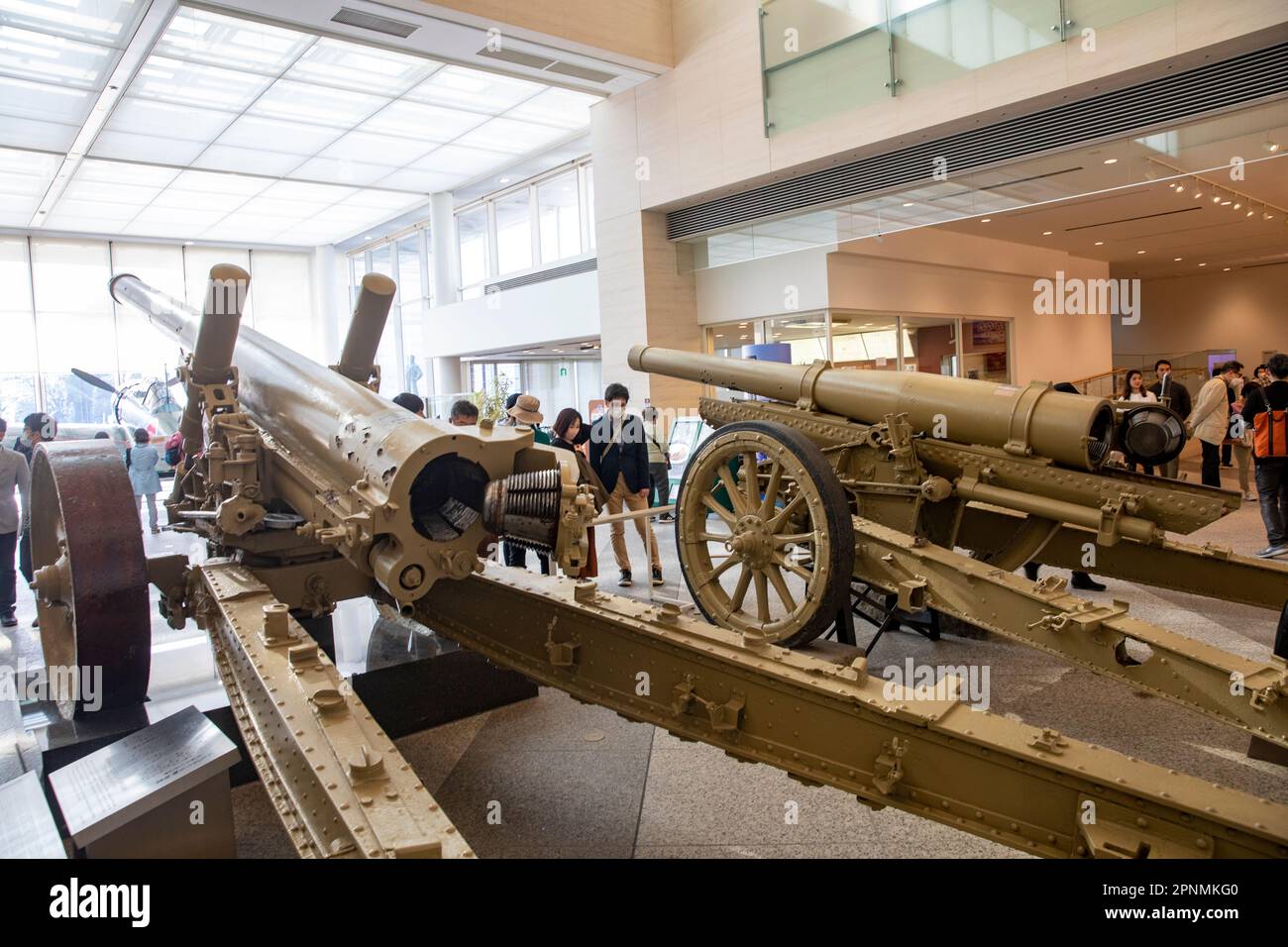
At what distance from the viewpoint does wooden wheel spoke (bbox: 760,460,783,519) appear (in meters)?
4.47

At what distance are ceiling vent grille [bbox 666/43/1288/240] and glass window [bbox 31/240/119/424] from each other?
15416 millimetres

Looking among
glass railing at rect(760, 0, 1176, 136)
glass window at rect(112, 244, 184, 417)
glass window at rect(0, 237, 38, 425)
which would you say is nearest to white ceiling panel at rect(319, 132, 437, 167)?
glass railing at rect(760, 0, 1176, 136)

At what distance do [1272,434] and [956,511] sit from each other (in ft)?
13.3

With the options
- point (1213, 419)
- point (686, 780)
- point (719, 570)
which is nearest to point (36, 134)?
point (719, 570)

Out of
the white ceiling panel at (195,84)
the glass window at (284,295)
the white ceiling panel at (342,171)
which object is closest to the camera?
the white ceiling panel at (195,84)

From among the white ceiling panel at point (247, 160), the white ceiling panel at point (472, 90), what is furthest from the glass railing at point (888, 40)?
the white ceiling panel at point (247, 160)

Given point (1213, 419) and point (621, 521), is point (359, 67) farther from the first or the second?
point (1213, 419)

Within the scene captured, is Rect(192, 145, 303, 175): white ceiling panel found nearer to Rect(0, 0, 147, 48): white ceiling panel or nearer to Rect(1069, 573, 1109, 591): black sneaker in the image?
Rect(0, 0, 147, 48): white ceiling panel

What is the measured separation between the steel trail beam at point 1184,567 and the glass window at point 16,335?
20.2m

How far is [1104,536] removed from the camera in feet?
13.5

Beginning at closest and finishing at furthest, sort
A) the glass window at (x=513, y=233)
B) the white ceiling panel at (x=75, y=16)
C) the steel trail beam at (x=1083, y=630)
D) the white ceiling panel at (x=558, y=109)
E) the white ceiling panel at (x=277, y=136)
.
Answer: the steel trail beam at (x=1083, y=630) < the white ceiling panel at (x=75, y=16) < the white ceiling panel at (x=558, y=109) < the white ceiling panel at (x=277, y=136) < the glass window at (x=513, y=233)

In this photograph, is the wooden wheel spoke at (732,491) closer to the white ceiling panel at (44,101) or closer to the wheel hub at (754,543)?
the wheel hub at (754,543)

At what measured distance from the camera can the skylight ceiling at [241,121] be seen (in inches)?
400
